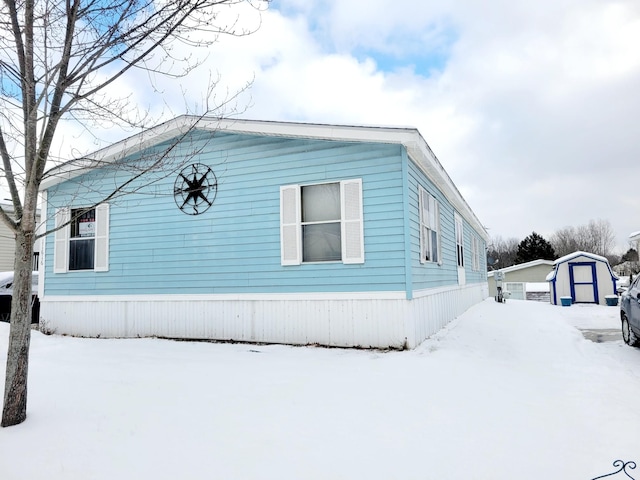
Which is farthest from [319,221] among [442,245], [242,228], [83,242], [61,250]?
[61,250]

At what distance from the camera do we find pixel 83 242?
347 inches

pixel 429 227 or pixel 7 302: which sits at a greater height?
pixel 429 227

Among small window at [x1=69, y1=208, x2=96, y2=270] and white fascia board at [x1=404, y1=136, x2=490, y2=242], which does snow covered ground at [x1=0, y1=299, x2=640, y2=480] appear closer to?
small window at [x1=69, y1=208, x2=96, y2=270]

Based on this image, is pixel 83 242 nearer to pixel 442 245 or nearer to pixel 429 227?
pixel 429 227

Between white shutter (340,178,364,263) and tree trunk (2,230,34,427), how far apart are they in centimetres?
427

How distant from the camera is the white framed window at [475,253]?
1570 cm

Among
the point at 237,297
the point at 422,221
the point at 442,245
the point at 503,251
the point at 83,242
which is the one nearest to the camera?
the point at 237,297

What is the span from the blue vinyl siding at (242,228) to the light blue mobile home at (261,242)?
2 cm

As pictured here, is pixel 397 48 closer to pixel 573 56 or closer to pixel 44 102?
pixel 573 56

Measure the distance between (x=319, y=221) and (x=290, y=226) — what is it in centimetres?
50

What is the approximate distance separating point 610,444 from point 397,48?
8.42 m

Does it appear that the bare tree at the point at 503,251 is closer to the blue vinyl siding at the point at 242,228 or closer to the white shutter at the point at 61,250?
the blue vinyl siding at the point at 242,228

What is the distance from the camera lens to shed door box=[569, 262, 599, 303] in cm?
1527

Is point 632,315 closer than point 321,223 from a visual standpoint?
Yes
